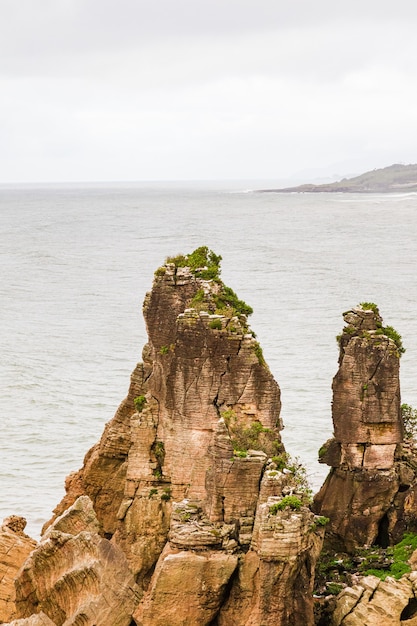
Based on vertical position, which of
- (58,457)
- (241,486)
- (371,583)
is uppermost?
(241,486)

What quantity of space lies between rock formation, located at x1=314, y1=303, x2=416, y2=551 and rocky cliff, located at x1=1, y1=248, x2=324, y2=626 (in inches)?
186

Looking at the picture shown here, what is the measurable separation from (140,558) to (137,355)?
5351 cm

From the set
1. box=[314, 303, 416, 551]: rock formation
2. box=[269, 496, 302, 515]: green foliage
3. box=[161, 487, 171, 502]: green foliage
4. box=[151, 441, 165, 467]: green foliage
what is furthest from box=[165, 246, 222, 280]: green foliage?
box=[269, 496, 302, 515]: green foliage

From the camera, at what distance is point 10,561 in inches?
1366

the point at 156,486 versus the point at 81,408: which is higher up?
the point at 156,486

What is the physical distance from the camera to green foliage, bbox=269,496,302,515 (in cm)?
2856

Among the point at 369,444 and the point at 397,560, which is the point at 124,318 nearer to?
the point at 369,444

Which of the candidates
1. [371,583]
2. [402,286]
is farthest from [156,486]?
[402,286]

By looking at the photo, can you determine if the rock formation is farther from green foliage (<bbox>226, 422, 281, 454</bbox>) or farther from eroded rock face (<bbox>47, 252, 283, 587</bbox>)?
green foliage (<bbox>226, 422, 281, 454</bbox>)

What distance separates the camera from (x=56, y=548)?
3147 centimetres

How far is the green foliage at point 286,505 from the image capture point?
2856 centimetres

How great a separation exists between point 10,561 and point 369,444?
10.8m

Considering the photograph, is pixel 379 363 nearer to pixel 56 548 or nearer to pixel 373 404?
pixel 373 404

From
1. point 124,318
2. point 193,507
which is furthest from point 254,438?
point 124,318
